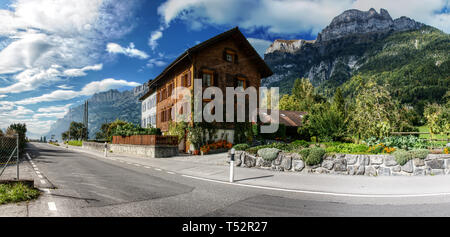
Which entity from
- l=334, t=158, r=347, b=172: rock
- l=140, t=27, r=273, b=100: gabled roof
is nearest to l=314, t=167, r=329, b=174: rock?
l=334, t=158, r=347, b=172: rock

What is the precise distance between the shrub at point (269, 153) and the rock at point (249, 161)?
0.54 m

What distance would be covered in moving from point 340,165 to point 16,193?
1086 cm

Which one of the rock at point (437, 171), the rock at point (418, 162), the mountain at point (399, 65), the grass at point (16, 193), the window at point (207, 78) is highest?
the mountain at point (399, 65)

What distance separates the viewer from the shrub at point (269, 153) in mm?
12219

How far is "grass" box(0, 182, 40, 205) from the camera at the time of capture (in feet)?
18.9

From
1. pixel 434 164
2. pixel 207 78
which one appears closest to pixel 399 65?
pixel 207 78

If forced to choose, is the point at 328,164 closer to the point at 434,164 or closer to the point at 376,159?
the point at 376,159

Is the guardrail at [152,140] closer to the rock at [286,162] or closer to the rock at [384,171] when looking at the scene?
the rock at [286,162]

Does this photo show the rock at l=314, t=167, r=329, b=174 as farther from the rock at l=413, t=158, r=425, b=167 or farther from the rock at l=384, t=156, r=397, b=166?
the rock at l=413, t=158, r=425, b=167

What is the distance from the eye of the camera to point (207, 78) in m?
25.6

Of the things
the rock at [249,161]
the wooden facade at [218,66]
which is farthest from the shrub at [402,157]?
the wooden facade at [218,66]
